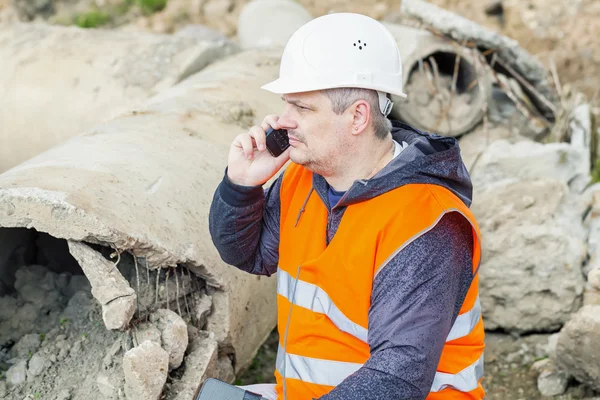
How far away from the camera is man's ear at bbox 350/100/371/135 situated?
7.36 ft

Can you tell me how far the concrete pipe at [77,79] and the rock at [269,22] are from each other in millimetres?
364

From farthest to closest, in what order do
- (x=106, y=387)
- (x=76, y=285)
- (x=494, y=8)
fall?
(x=494, y=8) → (x=76, y=285) → (x=106, y=387)

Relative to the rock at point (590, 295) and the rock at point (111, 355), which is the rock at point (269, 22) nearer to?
the rock at point (590, 295)

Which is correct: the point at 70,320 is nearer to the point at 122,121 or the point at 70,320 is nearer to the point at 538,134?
the point at 122,121

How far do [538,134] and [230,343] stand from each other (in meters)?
3.36

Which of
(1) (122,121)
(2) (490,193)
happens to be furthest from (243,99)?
(2) (490,193)

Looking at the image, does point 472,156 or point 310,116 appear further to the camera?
point 472,156

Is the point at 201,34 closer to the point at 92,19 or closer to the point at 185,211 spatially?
the point at 92,19

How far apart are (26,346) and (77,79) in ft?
9.62

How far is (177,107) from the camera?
157 inches

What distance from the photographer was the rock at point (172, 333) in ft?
8.88

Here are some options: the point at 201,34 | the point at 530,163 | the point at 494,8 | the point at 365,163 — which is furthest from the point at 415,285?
the point at 494,8

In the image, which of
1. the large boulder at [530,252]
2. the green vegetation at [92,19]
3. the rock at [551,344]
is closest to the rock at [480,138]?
the large boulder at [530,252]

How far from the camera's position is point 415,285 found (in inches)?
80.7
